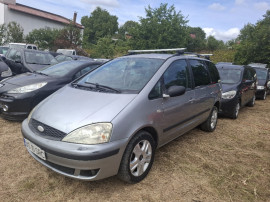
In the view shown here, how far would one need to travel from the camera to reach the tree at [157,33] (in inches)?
1150

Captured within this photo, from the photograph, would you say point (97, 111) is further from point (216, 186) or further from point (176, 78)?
point (216, 186)

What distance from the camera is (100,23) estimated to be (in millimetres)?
60781

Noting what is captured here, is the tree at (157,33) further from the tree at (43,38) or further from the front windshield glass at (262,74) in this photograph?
the front windshield glass at (262,74)

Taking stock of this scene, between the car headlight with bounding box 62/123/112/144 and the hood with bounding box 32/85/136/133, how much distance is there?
52 mm

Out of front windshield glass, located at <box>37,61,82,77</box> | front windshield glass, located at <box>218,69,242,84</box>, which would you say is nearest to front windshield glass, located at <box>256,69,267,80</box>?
front windshield glass, located at <box>218,69,242,84</box>

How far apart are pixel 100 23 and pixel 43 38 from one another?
35.6m

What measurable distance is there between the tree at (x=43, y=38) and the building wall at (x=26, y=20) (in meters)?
5.38

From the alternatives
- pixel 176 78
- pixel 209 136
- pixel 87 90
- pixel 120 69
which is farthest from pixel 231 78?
pixel 87 90

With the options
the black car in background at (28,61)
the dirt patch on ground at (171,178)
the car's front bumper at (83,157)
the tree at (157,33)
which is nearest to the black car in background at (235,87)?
the dirt patch on ground at (171,178)

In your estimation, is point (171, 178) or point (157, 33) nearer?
point (171, 178)

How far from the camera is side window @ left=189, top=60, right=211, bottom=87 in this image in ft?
13.1

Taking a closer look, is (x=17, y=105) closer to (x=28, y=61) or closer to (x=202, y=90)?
(x=28, y=61)

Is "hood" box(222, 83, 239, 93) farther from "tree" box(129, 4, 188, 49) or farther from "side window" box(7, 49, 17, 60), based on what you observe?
"tree" box(129, 4, 188, 49)

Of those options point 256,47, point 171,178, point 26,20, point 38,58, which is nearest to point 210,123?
point 171,178
